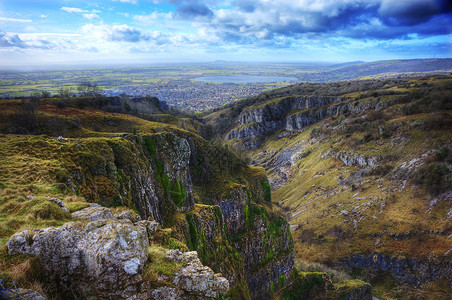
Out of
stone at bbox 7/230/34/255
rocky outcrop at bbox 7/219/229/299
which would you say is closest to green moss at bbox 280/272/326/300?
rocky outcrop at bbox 7/219/229/299

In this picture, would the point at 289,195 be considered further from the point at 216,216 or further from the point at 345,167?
the point at 216,216

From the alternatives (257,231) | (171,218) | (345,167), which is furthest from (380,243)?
(171,218)

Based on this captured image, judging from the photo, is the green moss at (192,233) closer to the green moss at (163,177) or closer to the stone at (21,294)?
the green moss at (163,177)

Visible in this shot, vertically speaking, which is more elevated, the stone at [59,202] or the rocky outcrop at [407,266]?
the stone at [59,202]

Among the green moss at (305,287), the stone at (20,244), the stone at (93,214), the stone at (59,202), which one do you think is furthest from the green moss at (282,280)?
the stone at (20,244)

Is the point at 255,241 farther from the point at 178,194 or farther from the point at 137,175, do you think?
the point at 137,175

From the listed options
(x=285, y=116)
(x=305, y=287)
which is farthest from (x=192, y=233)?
(x=285, y=116)
